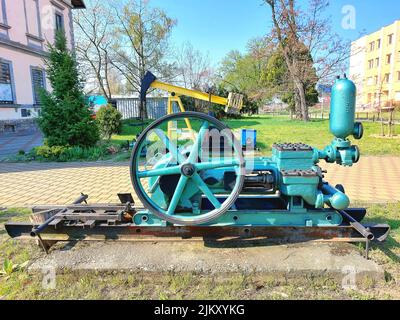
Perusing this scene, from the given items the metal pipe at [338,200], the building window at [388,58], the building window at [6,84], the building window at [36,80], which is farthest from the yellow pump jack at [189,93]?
the building window at [388,58]

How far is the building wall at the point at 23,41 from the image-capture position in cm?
1438

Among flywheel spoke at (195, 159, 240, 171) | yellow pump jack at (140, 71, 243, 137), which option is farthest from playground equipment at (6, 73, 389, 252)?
yellow pump jack at (140, 71, 243, 137)

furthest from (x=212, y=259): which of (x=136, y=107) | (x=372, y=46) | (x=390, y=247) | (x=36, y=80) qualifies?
(x=372, y=46)

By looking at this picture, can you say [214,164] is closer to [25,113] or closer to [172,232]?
[172,232]

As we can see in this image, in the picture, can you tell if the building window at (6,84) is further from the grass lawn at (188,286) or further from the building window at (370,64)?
the building window at (370,64)

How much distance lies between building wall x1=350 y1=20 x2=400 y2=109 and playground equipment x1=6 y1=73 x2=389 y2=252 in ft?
146

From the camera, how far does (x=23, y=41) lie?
15711mm

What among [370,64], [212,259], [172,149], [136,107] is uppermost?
[370,64]

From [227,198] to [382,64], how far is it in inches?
2190

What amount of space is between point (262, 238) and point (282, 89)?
24.1m

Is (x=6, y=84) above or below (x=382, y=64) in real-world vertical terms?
below

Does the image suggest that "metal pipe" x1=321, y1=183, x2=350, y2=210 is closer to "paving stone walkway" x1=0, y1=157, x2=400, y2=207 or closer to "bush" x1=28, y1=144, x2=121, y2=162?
"paving stone walkway" x1=0, y1=157, x2=400, y2=207

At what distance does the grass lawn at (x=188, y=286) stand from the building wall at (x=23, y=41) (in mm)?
14014

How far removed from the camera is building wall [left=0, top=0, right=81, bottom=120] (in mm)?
14379
